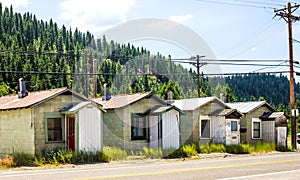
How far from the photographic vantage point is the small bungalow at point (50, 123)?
74.1ft

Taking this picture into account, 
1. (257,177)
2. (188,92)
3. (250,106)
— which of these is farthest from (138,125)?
(188,92)

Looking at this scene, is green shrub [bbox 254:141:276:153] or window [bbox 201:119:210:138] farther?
window [bbox 201:119:210:138]

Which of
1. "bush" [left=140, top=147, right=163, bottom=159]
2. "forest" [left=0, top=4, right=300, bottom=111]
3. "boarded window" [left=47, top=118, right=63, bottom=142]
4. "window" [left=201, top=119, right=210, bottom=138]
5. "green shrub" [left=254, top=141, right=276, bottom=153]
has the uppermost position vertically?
"forest" [left=0, top=4, right=300, bottom=111]

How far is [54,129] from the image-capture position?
76.5ft

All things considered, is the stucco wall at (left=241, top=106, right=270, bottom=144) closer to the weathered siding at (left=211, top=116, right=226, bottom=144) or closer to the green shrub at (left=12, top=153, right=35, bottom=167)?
the weathered siding at (left=211, top=116, right=226, bottom=144)

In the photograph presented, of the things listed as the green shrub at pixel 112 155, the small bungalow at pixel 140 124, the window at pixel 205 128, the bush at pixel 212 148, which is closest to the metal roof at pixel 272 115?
the window at pixel 205 128

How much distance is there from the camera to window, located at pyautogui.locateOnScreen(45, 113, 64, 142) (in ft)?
75.6

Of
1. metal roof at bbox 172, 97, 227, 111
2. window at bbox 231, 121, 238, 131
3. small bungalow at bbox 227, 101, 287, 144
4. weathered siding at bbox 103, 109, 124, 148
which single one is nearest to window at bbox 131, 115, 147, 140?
weathered siding at bbox 103, 109, 124, 148

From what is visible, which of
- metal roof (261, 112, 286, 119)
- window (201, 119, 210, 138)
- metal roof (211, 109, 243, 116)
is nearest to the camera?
metal roof (211, 109, 243, 116)

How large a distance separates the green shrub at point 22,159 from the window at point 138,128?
7.59 metres

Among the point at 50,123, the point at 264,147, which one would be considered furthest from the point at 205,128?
the point at 50,123

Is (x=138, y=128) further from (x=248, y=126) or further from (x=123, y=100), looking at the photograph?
(x=248, y=126)

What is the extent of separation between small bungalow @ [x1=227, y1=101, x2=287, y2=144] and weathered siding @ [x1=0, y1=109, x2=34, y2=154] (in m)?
17.0

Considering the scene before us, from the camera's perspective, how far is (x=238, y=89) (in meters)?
189
